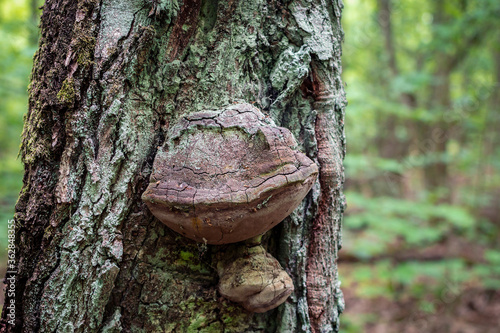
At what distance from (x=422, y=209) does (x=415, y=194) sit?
220 inches

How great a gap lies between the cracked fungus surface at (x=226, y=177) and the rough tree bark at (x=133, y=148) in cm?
13

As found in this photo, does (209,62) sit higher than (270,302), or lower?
higher

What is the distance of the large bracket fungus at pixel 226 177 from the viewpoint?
1041 millimetres

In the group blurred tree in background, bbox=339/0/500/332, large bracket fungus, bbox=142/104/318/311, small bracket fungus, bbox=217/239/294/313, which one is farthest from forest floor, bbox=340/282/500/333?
large bracket fungus, bbox=142/104/318/311

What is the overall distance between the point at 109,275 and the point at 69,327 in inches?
8.8

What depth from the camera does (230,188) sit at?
1.04 metres

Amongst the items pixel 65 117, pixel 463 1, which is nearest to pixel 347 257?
pixel 463 1

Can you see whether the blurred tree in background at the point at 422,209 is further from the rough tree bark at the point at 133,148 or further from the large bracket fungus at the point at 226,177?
the large bracket fungus at the point at 226,177

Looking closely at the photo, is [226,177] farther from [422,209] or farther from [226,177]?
[422,209]

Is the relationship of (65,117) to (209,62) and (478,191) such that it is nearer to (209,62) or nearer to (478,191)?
(209,62)

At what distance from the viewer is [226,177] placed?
107 cm

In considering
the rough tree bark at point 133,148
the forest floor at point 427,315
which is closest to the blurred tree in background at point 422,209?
the forest floor at point 427,315

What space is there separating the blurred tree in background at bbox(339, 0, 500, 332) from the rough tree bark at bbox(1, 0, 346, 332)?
2791mm

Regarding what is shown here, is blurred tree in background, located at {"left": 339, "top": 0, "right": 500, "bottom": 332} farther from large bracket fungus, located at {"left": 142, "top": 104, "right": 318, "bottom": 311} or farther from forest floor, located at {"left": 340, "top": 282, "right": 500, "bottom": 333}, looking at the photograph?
large bracket fungus, located at {"left": 142, "top": 104, "right": 318, "bottom": 311}
